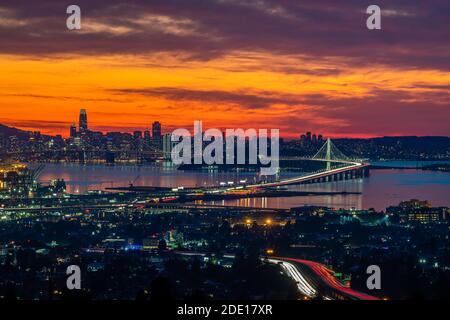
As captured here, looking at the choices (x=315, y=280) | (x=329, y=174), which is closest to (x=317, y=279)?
(x=315, y=280)

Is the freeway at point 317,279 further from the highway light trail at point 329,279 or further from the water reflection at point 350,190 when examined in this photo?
the water reflection at point 350,190

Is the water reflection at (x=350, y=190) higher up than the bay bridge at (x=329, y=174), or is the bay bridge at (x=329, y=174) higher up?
the bay bridge at (x=329, y=174)

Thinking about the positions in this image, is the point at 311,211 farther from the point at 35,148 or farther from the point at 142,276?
the point at 35,148

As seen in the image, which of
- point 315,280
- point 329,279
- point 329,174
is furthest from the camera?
point 329,174

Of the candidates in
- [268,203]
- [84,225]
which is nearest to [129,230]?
[84,225]

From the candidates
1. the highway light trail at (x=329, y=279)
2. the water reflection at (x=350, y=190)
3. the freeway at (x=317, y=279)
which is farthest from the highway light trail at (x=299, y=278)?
the water reflection at (x=350, y=190)

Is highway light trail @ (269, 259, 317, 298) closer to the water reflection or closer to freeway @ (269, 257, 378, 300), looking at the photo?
freeway @ (269, 257, 378, 300)

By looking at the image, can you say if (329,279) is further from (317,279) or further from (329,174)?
(329,174)
